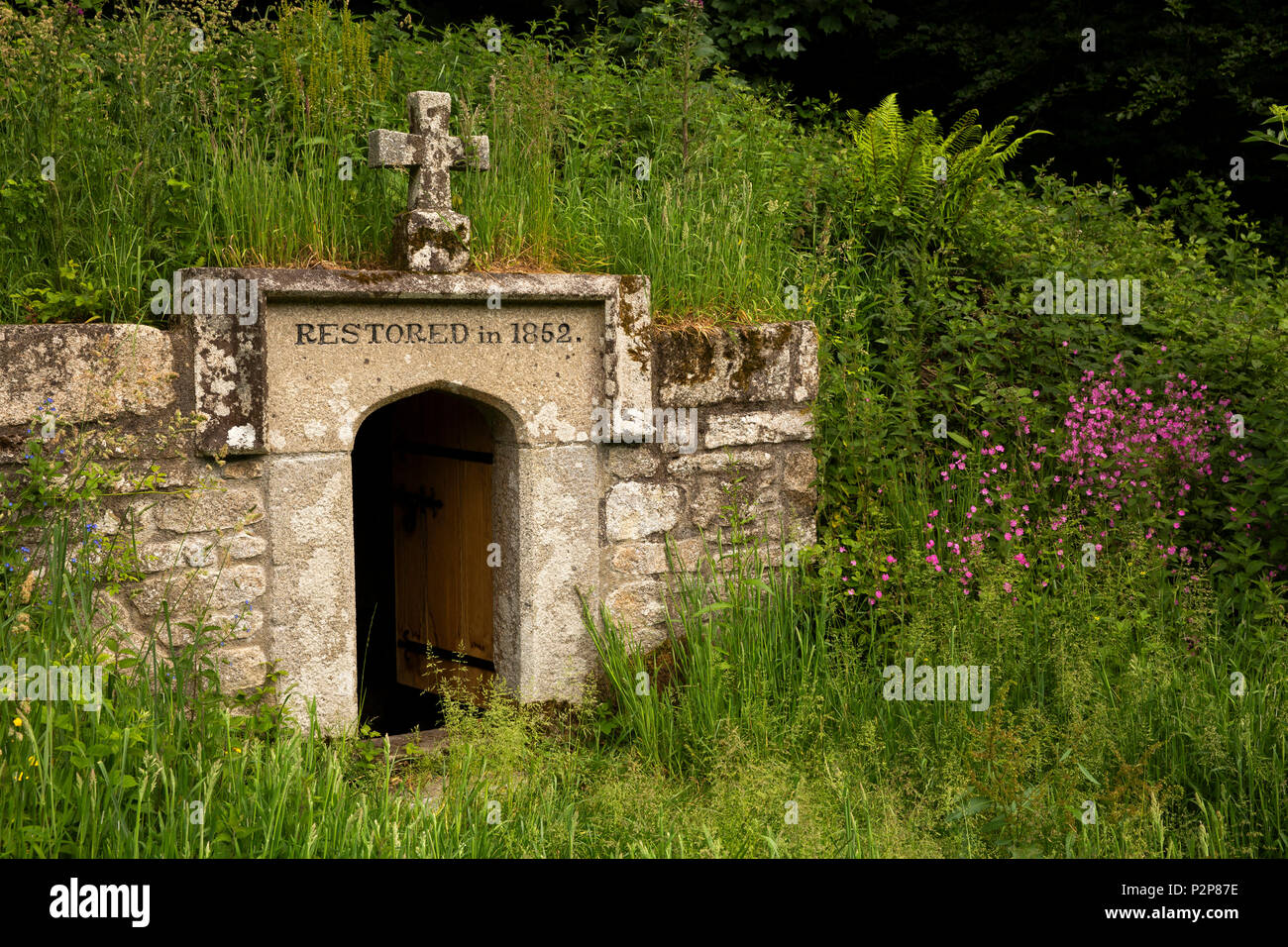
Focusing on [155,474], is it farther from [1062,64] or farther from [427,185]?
[1062,64]

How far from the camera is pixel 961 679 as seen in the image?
482 centimetres

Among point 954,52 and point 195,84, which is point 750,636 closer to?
point 195,84

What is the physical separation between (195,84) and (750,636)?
3.54 metres

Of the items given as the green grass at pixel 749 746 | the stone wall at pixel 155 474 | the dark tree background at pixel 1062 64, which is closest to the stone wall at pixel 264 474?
the stone wall at pixel 155 474

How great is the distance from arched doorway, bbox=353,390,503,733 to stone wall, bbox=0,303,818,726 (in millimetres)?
682

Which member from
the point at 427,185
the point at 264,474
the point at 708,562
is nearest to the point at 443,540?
the point at 708,562

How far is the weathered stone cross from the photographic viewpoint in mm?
4625

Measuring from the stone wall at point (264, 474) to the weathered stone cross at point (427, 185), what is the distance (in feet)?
3.01

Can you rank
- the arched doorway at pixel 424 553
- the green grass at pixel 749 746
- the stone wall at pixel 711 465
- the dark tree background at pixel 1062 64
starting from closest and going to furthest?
the green grass at pixel 749 746
the stone wall at pixel 711 465
the arched doorway at pixel 424 553
the dark tree background at pixel 1062 64

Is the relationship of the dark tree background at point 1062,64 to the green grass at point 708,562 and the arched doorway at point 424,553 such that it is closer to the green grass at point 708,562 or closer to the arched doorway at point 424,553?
the green grass at point 708,562

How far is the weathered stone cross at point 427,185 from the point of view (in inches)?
182

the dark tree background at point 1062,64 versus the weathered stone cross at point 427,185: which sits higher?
the dark tree background at point 1062,64

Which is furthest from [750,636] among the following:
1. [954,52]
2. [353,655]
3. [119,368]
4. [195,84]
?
[954,52]

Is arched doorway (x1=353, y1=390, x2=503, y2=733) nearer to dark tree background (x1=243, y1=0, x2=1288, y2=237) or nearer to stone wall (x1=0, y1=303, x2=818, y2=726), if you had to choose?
stone wall (x1=0, y1=303, x2=818, y2=726)
